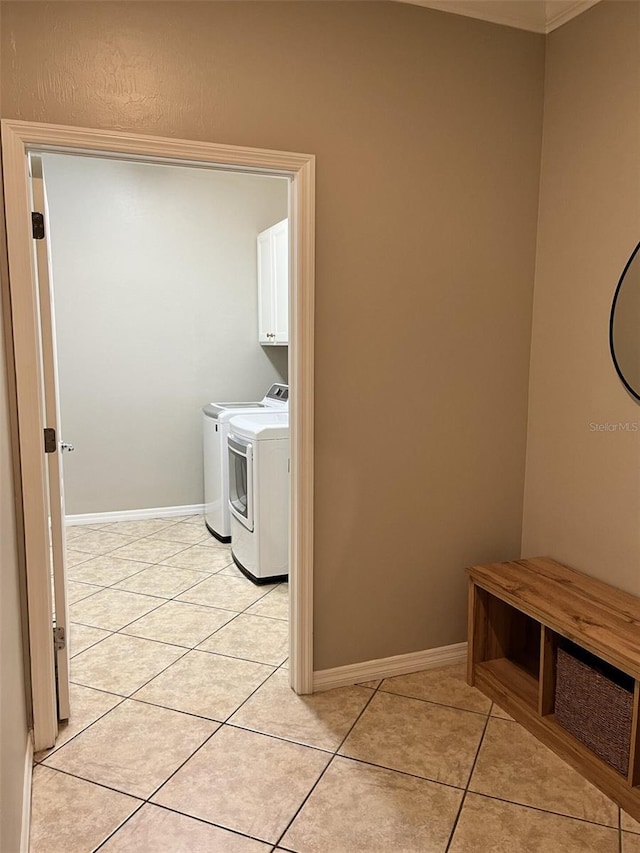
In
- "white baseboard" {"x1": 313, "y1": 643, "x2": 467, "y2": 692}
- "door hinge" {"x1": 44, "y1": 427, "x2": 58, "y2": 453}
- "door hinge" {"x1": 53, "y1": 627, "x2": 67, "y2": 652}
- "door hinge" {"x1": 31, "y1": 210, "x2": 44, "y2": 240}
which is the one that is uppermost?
"door hinge" {"x1": 31, "y1": 210, "x2": 44, "y2": 240}

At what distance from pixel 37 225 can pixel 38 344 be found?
15.7 inches

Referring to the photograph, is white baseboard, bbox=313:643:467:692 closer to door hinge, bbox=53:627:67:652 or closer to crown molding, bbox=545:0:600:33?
door hinge, bbox=53:627:67:652

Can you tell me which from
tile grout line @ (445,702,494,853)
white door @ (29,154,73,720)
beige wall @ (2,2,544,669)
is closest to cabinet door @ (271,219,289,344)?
beige wall @ (2,2,544,669)

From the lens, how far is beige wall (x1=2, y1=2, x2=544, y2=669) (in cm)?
209

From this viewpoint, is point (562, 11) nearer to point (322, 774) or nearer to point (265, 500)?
point (265, 500)

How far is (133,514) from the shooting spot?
4996mm

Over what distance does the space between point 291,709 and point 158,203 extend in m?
3.84

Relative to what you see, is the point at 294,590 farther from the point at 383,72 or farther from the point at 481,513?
the point at 383,72

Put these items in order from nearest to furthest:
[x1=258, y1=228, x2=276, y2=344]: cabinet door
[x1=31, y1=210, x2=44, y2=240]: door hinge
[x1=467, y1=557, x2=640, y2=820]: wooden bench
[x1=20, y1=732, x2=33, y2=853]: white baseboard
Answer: [x1=20, y1=732, x2=33, y2=853]: white baseboard, [x1=467, y1=557, x2=640, y2=820]: wooden bench, [x1=31, y1=210, x2=44, y2=240]: door hinge, [x1=258, y1=228, x2=276, y2=344]: cabinet door

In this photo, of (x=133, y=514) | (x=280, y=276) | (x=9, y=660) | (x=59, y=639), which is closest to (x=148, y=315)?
(x=280, y=276)

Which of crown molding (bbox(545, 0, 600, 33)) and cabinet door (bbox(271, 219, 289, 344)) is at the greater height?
crown molding (bbox(545, 0, 600, 33))

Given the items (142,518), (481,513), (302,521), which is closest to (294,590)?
(302,521)

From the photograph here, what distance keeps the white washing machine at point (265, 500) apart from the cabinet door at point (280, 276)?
1.10m

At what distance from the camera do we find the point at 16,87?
75.5 inches
